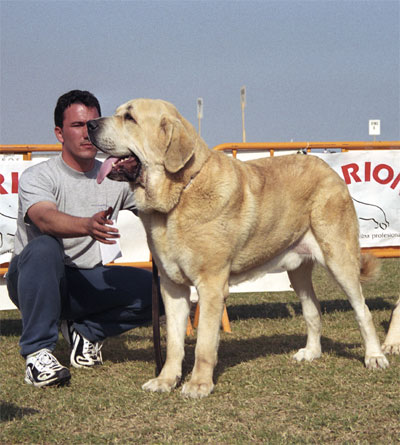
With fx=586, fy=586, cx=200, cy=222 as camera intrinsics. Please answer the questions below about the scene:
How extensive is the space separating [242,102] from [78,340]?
15279 mm

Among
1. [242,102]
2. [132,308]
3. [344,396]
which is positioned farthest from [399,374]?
[242,102]

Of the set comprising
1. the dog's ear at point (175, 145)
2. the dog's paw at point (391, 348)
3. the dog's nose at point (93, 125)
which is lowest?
the dog's paw at point (391, 348)

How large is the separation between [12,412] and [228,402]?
119 centimetres

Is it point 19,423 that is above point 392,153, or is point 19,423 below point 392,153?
below

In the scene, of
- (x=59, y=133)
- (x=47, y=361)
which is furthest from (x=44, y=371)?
(x=59, y=133)

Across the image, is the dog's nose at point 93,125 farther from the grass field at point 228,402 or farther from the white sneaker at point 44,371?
the grass field at point 228,402

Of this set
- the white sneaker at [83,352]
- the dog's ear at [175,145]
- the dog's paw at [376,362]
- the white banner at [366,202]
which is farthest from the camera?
the white banner at [366,202]

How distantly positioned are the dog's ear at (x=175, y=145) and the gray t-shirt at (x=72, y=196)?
1054 mm

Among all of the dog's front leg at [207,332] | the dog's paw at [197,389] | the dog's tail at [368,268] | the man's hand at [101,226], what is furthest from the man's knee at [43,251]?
the dog's tail at [368,268]

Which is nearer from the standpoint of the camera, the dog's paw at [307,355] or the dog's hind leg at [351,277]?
the dog's hind leg at [351,277]

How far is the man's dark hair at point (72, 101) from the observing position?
427cm

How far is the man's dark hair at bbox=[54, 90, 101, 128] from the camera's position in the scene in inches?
168

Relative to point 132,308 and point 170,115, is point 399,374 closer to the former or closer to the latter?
point 132,308

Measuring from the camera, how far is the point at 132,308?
4379 millimetres
